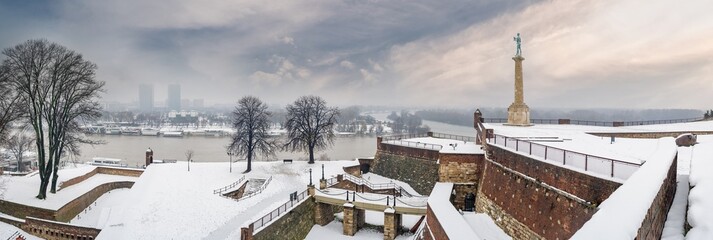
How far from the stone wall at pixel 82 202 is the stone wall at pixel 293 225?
11.8m

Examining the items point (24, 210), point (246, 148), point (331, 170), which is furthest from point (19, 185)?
point (331, 170)

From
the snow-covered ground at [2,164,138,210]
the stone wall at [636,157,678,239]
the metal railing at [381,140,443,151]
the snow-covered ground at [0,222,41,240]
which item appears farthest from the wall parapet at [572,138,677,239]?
the snow-covered ground at [2,164,138,210]

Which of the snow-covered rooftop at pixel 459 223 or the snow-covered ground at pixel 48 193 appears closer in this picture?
the snow-covered rooftop at pixel 459 223

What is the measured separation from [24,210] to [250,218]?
480 inches

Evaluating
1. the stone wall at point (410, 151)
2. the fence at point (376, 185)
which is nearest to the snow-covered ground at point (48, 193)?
the fence at point (376, 185)

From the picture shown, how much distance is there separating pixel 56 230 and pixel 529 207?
19.8 metres

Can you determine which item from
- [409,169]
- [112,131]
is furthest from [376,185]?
[112,131]

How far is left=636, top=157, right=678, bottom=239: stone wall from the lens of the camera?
4719 millimetres

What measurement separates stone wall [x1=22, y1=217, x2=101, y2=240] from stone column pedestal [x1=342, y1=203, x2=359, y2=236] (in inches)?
435

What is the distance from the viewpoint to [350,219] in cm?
2072

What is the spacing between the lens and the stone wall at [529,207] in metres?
10.4

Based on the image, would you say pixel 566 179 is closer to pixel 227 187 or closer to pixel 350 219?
pixel 350 219

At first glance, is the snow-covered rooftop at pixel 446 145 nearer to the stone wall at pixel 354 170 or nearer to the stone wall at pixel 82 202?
the stone wall at pixel 354 170

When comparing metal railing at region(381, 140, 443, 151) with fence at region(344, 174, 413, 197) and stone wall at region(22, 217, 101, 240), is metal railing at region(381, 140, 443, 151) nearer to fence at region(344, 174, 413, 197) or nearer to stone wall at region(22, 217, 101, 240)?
fence at region(344, 174, 413, 197)
